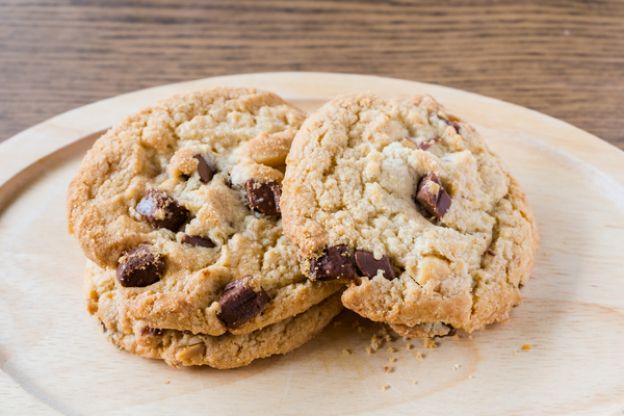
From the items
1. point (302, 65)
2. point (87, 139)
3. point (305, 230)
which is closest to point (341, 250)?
point (305, 230)

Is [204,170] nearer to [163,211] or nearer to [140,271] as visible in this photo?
[163,211]

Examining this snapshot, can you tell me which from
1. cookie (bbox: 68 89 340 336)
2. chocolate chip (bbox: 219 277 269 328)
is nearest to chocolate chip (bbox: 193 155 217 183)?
cookie (bbox: 68 89 340 336)

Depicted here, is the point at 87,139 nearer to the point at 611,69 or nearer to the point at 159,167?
the point at 159,167

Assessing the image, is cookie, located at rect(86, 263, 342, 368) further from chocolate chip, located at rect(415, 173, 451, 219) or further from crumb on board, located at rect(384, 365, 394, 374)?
chocolate chip, located at rect(415, 173, 451, 219)

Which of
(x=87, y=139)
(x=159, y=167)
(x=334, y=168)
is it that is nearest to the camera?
(x=334, y=168)

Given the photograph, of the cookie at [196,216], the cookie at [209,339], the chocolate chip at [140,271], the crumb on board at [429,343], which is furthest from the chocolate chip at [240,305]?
the crumb on board at [429,343]

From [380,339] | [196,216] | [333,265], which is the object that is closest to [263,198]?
[196,216]

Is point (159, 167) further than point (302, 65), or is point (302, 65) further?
point (302, 65)
